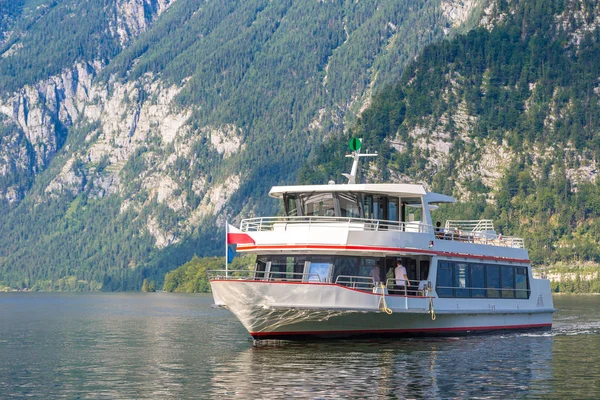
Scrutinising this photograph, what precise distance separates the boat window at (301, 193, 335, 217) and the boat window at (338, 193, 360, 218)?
424 mm

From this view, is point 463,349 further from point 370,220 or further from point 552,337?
point 552,337

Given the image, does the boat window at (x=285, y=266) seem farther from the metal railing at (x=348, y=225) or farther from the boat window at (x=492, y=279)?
the boat window at (x=492, y=279)

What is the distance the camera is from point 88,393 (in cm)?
3562

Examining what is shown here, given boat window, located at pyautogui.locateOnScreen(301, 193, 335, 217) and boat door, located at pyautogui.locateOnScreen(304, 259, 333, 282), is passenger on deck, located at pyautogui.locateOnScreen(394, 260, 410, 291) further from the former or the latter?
boat window, located at pyautogui.locateOnScreen(301, 193, 335, 217)

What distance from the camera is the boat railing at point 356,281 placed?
47.4 m

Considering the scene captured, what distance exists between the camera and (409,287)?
1991 inches

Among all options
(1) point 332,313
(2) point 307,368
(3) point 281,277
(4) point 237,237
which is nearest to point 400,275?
(1) point 332,313

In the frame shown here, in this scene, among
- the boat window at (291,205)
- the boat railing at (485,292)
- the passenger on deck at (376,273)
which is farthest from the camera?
the boat railing at (485,292)

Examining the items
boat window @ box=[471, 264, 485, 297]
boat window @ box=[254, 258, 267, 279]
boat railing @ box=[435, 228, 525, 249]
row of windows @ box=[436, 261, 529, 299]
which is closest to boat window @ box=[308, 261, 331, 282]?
boat window @ box=[254, 258, 267, 279]

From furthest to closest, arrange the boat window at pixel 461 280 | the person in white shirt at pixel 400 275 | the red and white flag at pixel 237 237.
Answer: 1. the boat window at pixel 461 280
2. the person in white shirt at pixel 400 275
3. the red and white flag at pixel 237 237

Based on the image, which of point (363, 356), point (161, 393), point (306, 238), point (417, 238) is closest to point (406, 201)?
point (417, 238)

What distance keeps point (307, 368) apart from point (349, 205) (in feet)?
38.5

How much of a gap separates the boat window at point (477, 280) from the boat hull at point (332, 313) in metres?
0.76

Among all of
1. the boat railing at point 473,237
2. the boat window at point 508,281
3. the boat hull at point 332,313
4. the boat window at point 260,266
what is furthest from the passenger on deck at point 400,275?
the boat window at point 508,281
